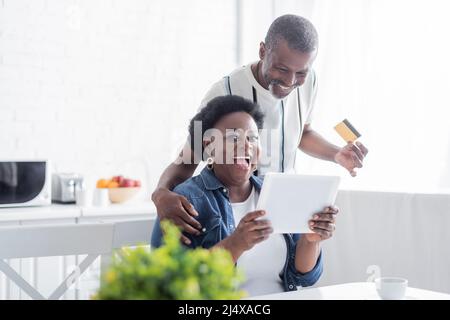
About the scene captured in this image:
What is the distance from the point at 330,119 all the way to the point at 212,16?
1243 mm

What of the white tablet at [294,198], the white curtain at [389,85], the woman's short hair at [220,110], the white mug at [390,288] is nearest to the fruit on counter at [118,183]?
the white curtain at [389,85]

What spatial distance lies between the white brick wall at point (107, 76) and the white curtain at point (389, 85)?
2.88 ft

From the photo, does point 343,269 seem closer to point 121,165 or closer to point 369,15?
point 369,15

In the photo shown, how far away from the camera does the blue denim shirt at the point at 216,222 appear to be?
178 cm

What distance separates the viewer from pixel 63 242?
5.28ft

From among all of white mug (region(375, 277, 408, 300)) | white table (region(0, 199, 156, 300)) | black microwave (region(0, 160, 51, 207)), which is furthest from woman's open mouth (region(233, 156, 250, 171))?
black microwave (region(0, 160, 51, 207))

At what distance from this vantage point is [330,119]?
3.36 metres

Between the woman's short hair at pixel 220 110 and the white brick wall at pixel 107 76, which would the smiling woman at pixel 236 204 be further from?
the white brick wall at pixel 107 76

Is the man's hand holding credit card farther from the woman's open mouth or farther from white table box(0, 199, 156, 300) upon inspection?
white table box(0, 199, 156, 300)

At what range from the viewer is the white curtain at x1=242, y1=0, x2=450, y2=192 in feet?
9.32
